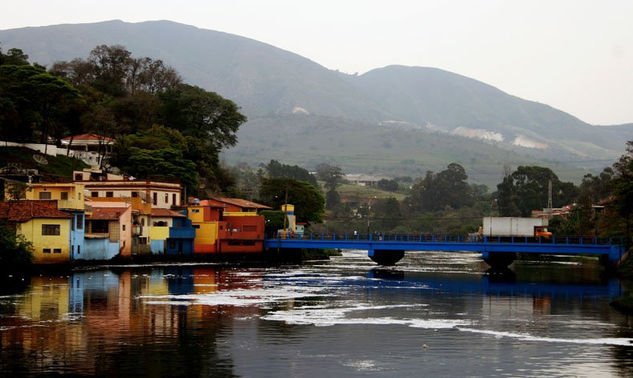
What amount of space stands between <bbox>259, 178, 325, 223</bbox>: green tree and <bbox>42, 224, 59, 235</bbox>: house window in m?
60.1

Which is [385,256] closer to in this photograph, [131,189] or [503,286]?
[131,189]

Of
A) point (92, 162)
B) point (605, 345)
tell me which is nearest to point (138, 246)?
point (92, 162)

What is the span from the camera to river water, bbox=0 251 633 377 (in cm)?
3509

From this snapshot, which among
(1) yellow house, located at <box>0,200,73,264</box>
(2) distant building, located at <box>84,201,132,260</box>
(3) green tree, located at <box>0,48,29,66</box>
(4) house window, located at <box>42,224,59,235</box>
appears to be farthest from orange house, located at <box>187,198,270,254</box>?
(3) green tree, located at <box>0,48,29,66</box>

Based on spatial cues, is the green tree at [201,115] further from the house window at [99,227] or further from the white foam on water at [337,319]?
the white foam on water at [337,319]

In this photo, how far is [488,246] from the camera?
100 metres

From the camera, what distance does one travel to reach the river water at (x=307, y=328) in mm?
35094

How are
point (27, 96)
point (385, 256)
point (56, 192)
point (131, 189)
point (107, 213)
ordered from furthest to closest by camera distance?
1. point (27, 96)
2. point (385, 256)
3. point (131, 189)
4. point (107, 213)
5. point (56, 192)

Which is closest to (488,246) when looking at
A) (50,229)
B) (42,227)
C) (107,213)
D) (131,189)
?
(107,213)

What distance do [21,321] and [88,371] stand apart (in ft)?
47.9

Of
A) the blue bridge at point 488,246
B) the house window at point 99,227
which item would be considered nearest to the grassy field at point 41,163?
the house window at point 99,227

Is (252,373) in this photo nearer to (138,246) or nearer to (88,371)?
(88,371)

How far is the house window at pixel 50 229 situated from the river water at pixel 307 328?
30.0ft

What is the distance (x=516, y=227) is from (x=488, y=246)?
5.55 meters
